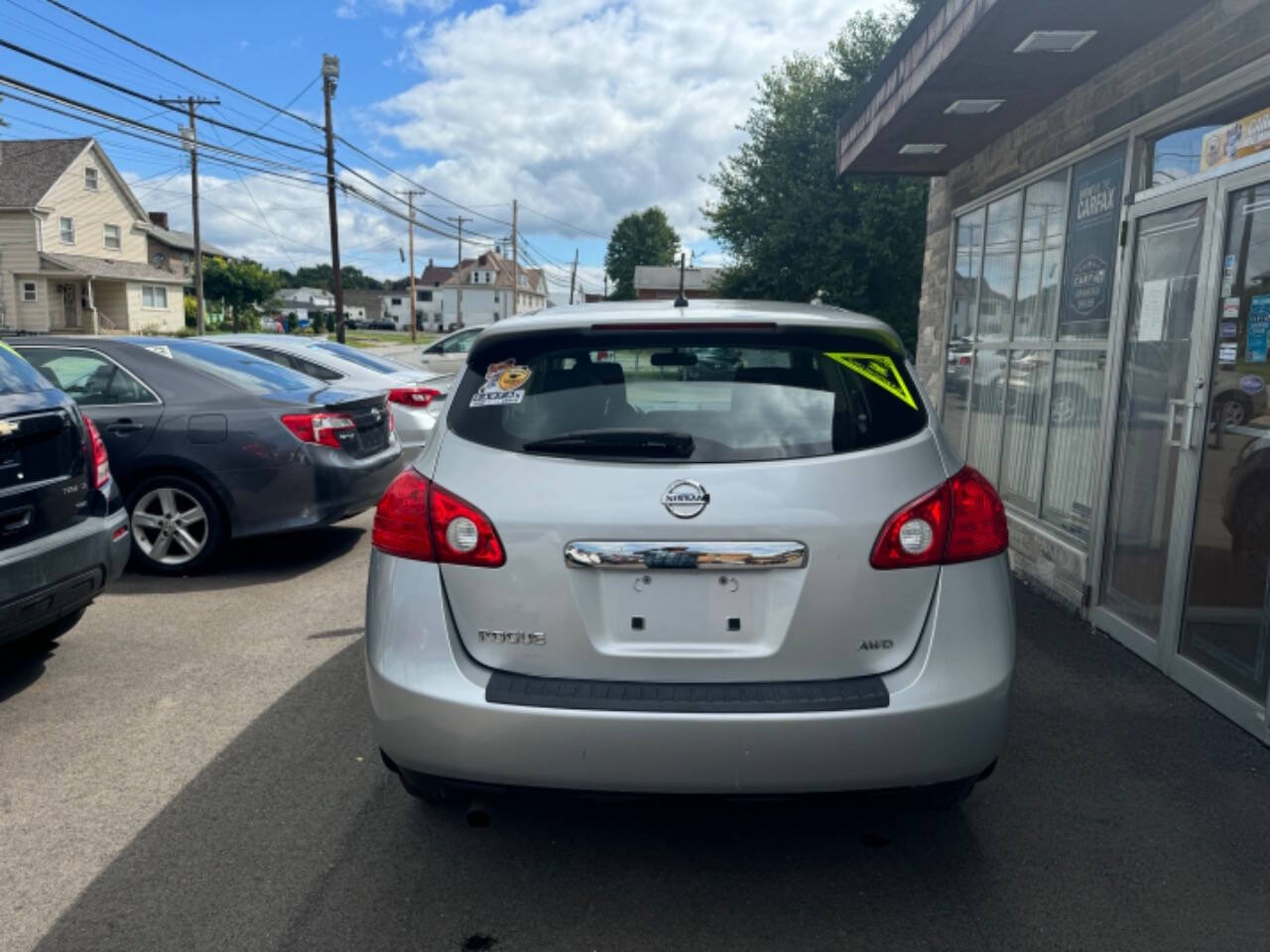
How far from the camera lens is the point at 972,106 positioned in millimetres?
6504

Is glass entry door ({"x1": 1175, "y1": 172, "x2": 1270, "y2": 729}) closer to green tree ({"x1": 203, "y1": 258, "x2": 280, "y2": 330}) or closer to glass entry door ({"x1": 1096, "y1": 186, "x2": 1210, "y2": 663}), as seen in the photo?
glass entry door ({"x1": 1096, "y1": 186, "x2": 1210, "y2": 663})

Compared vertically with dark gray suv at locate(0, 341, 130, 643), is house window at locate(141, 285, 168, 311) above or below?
above

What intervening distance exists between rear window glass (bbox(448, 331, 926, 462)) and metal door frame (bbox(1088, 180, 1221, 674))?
238 cm

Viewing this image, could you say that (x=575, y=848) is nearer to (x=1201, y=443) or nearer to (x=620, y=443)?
(x=620, y=443)

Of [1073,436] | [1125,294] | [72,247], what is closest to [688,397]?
[1125,294]

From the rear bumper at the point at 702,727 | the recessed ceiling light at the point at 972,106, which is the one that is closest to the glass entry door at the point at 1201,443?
the recessed ceiling light at the point at 972,106

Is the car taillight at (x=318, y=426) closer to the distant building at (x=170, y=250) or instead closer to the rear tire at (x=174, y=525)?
the rear tire at (x=174, y=525)

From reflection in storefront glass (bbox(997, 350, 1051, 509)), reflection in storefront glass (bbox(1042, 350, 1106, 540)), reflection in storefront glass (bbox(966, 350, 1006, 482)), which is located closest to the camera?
reflection in storefront glass (bbox(1042, 350, 1106, 540))

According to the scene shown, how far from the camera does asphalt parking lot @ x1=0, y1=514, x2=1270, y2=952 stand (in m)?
2.66

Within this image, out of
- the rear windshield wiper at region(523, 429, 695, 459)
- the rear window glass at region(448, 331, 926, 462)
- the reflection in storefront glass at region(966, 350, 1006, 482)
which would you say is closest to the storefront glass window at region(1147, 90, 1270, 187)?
the reflection in storefront glass at region(966, 350, 1006, 482)

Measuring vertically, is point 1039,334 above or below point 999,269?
below

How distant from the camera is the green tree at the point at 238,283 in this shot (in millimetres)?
61750

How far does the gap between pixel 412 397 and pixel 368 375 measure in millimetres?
920

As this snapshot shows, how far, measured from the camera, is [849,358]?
2826 millimetres
